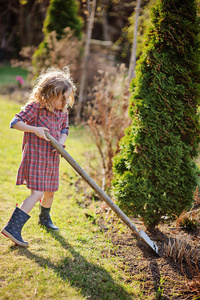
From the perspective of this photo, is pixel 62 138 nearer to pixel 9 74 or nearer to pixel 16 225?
pixel 16 225

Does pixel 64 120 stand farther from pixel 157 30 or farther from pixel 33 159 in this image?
pixel 157 30

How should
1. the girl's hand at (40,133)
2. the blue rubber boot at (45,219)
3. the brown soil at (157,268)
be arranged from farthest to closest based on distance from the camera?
the blue rubber boot at (45,219) → the girl's hand at (40,133) → the brown soil at (157,268)

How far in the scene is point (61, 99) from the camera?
262 centimetres

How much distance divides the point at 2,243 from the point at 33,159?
0.85m

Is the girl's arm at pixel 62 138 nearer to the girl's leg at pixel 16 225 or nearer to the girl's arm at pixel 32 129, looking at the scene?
the girl's arm at pixel 32 129

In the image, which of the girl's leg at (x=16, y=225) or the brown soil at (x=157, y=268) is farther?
the girl's leg at (x=16, y=225)

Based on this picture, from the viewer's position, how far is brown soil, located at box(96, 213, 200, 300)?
229 centimetres

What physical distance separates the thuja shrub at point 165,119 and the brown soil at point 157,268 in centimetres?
31

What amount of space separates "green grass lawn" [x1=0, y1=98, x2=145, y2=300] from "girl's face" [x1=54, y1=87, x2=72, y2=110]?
1359mm

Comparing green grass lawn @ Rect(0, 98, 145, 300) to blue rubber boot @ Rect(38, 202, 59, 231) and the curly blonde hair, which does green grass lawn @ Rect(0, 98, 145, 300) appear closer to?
blue rubber boot @ Rect(38, 202, 59, 231)

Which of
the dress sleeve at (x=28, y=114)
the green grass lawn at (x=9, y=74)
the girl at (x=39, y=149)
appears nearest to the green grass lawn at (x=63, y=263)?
the girl at (x=39, y=149)

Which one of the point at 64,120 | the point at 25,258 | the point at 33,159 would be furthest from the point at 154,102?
the point at 25,258

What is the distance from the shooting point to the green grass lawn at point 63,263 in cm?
209

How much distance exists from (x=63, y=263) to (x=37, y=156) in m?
1.01
